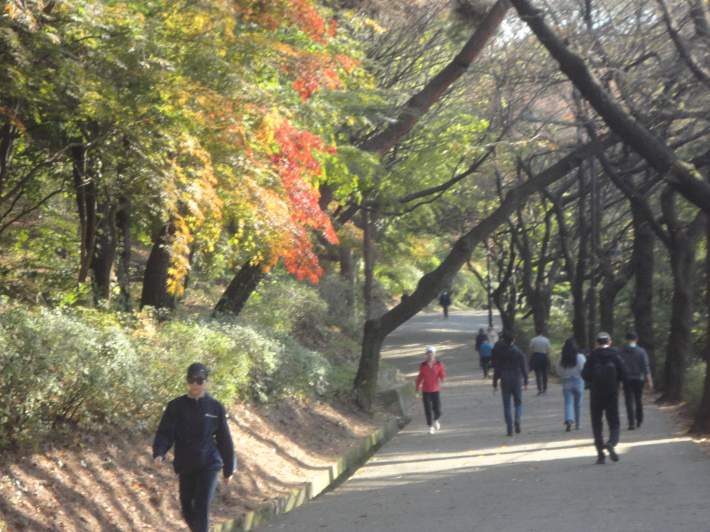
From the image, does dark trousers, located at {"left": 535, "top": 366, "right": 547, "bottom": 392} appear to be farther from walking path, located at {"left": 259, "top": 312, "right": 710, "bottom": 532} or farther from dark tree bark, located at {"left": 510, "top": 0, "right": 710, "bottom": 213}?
dark tree bark, located at {"left": 510, "top": 0, "right": 710, "bottom": 213}

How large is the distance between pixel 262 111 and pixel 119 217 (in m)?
4.68

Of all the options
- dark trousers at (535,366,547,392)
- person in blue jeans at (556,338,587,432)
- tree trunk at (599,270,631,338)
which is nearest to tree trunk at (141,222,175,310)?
person in blue jeans at (556,338,587,432)

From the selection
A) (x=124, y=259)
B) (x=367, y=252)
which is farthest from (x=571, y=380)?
(x=367, y=252)

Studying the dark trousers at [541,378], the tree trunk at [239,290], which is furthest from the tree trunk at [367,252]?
the tree trunk at [239,290]

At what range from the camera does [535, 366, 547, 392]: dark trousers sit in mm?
19312

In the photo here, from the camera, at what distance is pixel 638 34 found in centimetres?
1455

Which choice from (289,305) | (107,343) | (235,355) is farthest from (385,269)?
(107,343)

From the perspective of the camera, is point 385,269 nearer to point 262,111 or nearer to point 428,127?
point 428,127

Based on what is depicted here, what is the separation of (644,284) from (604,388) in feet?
34.4

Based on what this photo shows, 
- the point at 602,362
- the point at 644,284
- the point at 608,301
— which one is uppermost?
the point at 644,284

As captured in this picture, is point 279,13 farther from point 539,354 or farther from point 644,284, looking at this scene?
point 644,284

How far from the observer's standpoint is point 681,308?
1572 centimetres

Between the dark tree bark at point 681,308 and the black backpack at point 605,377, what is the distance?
7.23 m

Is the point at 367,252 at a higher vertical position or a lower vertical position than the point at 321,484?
higher
